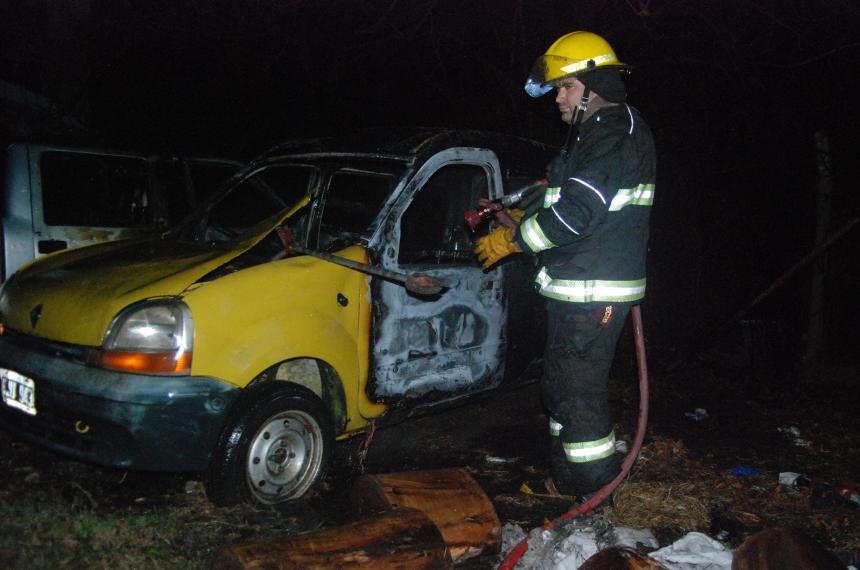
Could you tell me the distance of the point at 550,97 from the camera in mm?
8203

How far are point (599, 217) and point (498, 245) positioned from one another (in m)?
0.51

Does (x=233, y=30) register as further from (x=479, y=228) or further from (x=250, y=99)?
(x=479, y=228)

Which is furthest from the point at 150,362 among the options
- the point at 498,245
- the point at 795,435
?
the point at 795,435

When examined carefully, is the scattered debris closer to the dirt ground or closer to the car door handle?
the dirt ground

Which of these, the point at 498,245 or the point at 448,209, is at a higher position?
the point at 448,209

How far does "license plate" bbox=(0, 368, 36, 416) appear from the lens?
3.09 m

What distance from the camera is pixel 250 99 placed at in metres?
13.2

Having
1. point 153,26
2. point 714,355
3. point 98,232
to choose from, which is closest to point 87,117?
point 153,26

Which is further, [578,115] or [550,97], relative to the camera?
[550,97]

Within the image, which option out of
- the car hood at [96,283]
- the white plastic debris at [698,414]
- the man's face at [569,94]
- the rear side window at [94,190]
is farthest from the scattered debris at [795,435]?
the rear side window at [94,190]

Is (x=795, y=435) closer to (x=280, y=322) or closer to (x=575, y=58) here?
(x=575, y=58)

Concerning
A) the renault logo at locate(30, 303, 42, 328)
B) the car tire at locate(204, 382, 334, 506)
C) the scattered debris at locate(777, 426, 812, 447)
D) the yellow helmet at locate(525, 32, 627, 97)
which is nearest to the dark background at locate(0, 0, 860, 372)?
the scattered debris at locate(777, 426, 812, 447)

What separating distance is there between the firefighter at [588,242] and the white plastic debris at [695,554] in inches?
18.8

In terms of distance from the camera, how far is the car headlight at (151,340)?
2.91m
